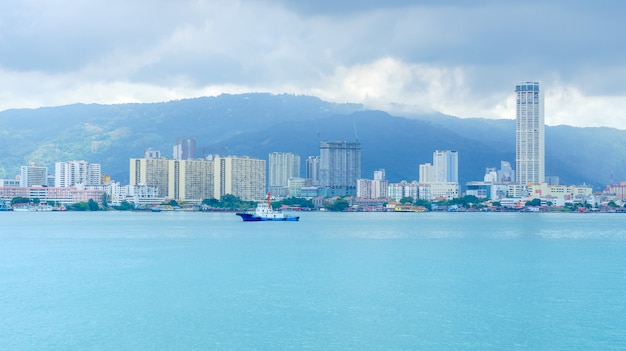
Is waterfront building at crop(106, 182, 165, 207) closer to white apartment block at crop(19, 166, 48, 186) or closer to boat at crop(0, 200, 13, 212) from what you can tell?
boat at crop(0, 200, 13, 212)

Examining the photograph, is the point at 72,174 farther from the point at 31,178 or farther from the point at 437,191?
the point at 437,191

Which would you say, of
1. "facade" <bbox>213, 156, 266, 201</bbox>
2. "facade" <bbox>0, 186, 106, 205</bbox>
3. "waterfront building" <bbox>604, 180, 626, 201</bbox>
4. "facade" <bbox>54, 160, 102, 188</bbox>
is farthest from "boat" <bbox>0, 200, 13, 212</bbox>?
"waterfront building" <bbox>604, 180, 626, 201</bbox>

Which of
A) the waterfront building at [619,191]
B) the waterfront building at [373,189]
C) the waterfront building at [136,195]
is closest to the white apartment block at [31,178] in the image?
the waterfront building at [136,195]

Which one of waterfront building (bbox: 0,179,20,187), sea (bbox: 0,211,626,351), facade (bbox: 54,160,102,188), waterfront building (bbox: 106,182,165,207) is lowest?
sea (bbox: 0,211,626,351)

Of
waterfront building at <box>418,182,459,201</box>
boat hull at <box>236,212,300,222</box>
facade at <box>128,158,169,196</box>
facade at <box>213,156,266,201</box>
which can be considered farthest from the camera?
waterfront building at <box>418,182,459,201</box>

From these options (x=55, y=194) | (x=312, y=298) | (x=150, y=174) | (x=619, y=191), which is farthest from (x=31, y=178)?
(x=312, y=298)

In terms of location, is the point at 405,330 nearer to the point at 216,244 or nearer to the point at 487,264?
the point at 487,264
